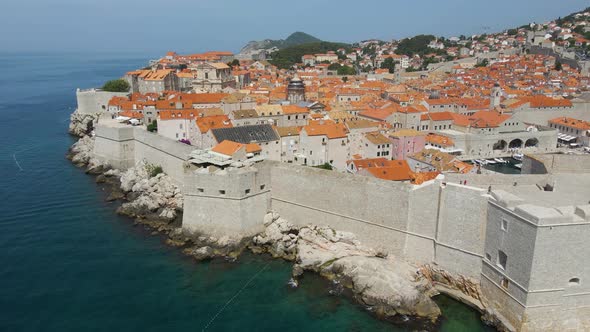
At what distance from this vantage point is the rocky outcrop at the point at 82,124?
138ft

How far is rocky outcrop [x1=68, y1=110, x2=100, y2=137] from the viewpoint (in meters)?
42.0

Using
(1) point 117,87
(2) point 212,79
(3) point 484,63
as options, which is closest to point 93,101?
(1) point 117,87

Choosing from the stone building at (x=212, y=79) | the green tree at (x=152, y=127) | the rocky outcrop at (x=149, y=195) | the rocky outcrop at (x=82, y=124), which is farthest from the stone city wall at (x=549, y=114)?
the rocky outcrop at (x=82, y=124)

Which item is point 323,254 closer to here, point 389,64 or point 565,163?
point 565,163

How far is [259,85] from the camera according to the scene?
54281 mm

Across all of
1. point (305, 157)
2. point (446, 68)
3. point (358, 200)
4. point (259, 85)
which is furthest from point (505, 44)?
point (358, 200)

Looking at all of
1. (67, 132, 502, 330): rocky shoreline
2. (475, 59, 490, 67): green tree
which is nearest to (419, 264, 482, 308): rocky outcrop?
(67, 132, 502, 330): rocky shoreline

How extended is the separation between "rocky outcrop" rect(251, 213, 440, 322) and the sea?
0.50 meters

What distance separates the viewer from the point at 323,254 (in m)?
18.6

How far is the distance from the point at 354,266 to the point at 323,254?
1621 mm

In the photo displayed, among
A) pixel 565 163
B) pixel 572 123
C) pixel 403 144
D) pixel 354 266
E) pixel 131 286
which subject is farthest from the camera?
pixel 572 123

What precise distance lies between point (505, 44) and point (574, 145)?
6611 cm

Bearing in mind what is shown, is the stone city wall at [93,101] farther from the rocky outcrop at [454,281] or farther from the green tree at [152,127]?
the rocky outcrop at [454,281]

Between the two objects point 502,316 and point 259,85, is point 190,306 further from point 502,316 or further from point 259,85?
point 259,85
